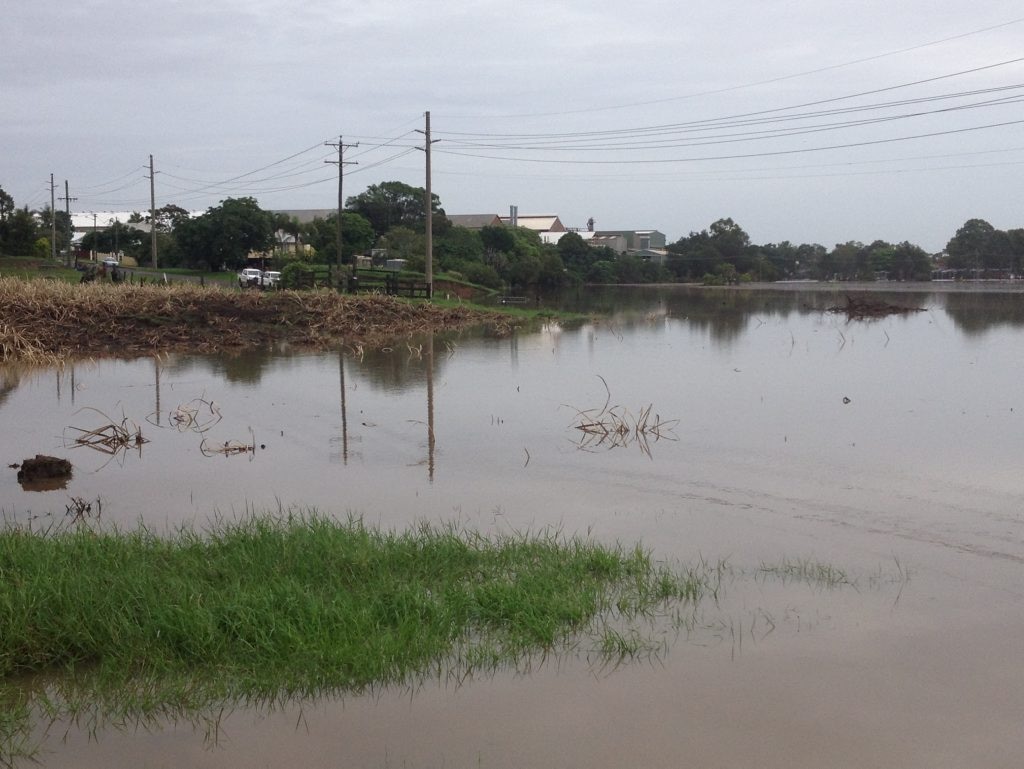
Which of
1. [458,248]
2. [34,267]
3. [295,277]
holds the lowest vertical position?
[295,277]

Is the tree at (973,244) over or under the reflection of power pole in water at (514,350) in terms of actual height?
over

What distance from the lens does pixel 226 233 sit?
7138cm

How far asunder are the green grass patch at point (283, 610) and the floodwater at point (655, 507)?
0.28 m

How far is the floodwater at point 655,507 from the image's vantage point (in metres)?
5.33

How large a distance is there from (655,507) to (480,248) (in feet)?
256

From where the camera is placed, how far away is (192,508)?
390 inches

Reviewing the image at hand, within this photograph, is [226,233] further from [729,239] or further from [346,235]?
[729,239]

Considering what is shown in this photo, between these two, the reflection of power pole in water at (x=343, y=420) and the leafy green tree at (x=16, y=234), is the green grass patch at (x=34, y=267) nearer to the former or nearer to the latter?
the leafy green tree at (x=16, y=234)

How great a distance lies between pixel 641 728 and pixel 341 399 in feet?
42.1

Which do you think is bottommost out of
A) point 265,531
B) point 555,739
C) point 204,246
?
point 555,739

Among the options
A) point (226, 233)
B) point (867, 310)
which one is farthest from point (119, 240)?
point (867, 310)

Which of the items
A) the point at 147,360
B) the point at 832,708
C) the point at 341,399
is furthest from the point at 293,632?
the point at 147,360

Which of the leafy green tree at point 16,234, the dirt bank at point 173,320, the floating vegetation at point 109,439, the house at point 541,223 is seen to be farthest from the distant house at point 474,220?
the floating vegetation at point 109,439

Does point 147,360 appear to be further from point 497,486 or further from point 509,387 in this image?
point 497,486
